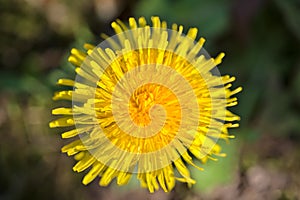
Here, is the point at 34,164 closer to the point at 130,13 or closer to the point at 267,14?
the point at 130,13

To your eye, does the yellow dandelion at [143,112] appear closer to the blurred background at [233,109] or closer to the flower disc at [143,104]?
the flower disc at [143,104]

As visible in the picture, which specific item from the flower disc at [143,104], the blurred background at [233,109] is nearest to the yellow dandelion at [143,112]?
the flower disc at [143,104]

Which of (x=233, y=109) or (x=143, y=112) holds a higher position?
(x=143, y=112)

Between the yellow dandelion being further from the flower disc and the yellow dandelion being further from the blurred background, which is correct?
the blurred background

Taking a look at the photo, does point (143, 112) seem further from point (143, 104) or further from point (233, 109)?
point (233, 109)

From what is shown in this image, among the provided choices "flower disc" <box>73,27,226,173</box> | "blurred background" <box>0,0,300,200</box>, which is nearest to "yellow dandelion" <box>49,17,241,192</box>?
"flower disc" <box>73,27,226,173</box>

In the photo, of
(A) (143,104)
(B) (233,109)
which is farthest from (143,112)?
(B) (233,109)
